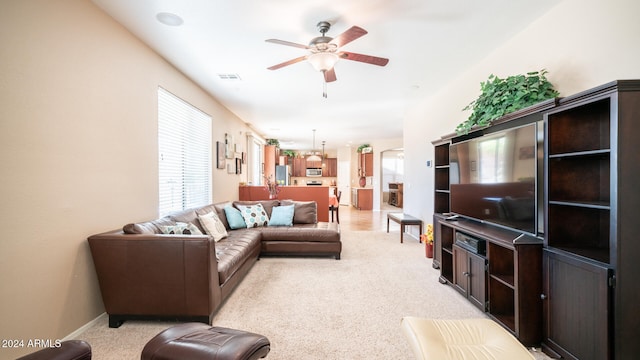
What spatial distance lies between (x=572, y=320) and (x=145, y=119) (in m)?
4.22

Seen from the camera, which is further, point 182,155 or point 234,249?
point 182,155

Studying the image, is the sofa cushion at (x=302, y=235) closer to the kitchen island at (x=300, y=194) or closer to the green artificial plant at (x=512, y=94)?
the kitchen island at (x=300, y=194)

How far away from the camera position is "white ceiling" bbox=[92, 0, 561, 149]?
7.39 feet

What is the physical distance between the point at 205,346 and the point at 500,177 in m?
2.74

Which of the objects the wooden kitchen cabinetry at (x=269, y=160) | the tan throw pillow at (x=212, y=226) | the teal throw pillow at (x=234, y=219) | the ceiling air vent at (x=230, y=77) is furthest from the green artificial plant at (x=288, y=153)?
the tan throw pillow at (x=212, y=226)

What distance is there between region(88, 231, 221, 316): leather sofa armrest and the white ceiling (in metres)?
2.05

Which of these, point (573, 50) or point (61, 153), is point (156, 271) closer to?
point (61, 153)

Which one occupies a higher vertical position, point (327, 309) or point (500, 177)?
point (500, 177)

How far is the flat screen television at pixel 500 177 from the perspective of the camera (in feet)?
6.95

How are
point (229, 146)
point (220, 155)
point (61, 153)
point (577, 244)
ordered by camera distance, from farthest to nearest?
point (229, 146) → point (220, 155) → point (61, 153) → point (577, 244)

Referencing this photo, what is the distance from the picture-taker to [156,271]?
219cm

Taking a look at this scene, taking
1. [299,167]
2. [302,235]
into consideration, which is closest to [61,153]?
[302,235]

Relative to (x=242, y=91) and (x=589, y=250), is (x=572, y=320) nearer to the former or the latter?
(x=589, y=250)

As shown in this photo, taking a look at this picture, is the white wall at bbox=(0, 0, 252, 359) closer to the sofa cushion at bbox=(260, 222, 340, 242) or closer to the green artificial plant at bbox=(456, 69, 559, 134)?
the sofa cushion at bbox=(260, 222, 340, 242)
